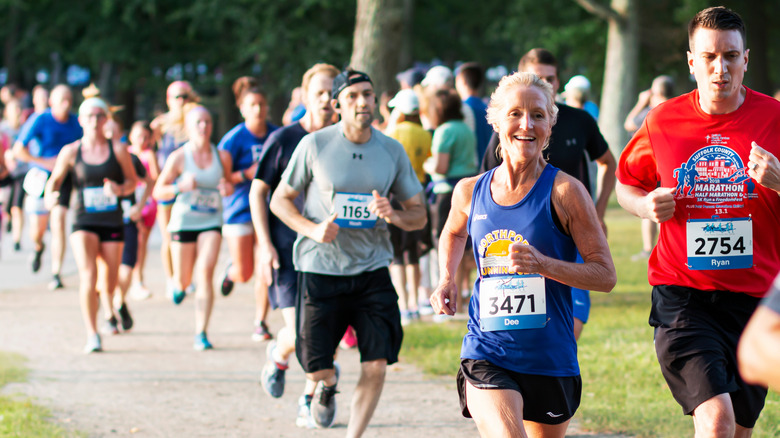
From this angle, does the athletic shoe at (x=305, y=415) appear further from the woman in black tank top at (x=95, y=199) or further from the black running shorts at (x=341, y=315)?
the woman in black tank top at (x=95, y=199)

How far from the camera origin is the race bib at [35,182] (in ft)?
40.4

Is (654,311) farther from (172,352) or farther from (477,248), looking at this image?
(172,352)

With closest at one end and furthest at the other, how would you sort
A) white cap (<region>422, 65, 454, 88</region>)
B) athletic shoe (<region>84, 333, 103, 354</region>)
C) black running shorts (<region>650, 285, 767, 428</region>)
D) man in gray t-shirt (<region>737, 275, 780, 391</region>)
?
man in gray t-shirt (<region>737, 275, 780, 391</region>), black running shorts (<region>650, 285, 767, 428</region>), athletic shoe (<region>84, 333, 103, 354</region>), white cap (<region>422, 65, 454, 88</region>)

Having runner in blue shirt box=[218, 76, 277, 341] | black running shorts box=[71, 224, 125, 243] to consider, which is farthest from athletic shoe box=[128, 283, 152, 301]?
black running shorts box=[71, 224, 125, 243]

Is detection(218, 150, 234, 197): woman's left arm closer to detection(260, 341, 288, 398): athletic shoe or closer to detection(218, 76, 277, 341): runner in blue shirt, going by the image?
detection(218, 76, 277, 341): runner in blue shirt

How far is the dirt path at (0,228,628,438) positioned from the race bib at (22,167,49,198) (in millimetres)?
2026

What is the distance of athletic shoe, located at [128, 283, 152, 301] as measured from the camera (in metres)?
11.6

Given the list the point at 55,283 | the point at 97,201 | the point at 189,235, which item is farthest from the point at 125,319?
the point at 55,283

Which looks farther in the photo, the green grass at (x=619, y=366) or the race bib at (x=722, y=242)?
the green grass at (x=619, y=366)

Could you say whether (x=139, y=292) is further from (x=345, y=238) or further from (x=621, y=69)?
(x=621, y=69)

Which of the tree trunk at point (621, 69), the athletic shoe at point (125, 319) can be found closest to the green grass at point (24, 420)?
the athletic shoe at point (125, 319)

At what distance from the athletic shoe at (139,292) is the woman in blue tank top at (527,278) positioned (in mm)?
8094

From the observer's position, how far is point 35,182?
1242cm

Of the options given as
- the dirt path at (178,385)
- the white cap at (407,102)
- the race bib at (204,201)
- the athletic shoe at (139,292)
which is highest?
the white cap at (407,102)
